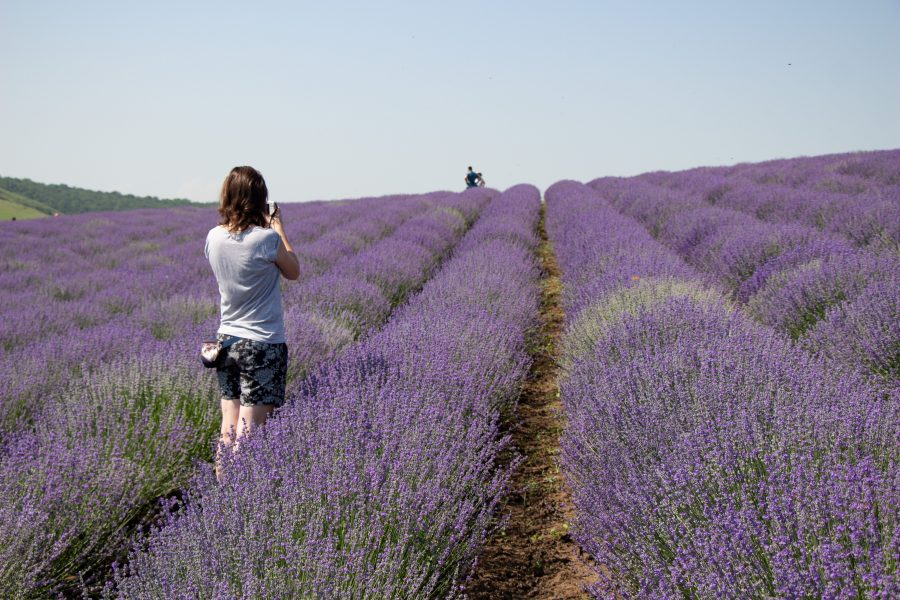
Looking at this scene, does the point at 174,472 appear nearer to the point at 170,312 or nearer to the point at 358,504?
the point at 358,504

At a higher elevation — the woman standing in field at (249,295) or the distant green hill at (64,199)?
the distant green hill at (64,199)

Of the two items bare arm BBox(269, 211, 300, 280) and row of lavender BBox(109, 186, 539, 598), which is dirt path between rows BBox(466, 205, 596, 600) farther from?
bare arm BBox(269, 211, 300, 280)

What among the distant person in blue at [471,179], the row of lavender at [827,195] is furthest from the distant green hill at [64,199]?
the row of lavender at [827,195]

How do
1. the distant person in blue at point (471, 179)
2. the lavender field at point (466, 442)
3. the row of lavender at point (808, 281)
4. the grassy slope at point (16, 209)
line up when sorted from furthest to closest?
the grassy slope at point (16, 209)
the distant person in blue at point (471, 179)
the row of lavender at point (808, 281)
the lavender field at point (466, 442)

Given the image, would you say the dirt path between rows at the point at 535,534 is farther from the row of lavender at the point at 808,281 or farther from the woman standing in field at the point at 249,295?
the row of lavender at the point at 808,281

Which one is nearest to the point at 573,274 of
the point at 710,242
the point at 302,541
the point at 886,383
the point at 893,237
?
the point at 710,242

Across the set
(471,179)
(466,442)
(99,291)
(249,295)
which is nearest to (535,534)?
(466,442)

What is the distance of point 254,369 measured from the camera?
2607 millimetres

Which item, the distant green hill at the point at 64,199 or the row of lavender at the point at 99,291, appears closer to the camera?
the row of lavender at the point at 99,291

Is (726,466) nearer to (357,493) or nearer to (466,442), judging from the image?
(466,442)

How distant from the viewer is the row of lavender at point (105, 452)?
2.13m

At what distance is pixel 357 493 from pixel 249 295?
105 centimetres

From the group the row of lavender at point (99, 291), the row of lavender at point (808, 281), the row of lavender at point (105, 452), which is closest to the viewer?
the row of lavender at point (105, 452)

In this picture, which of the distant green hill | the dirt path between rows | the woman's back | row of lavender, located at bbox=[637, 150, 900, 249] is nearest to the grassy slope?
the distant green hill
